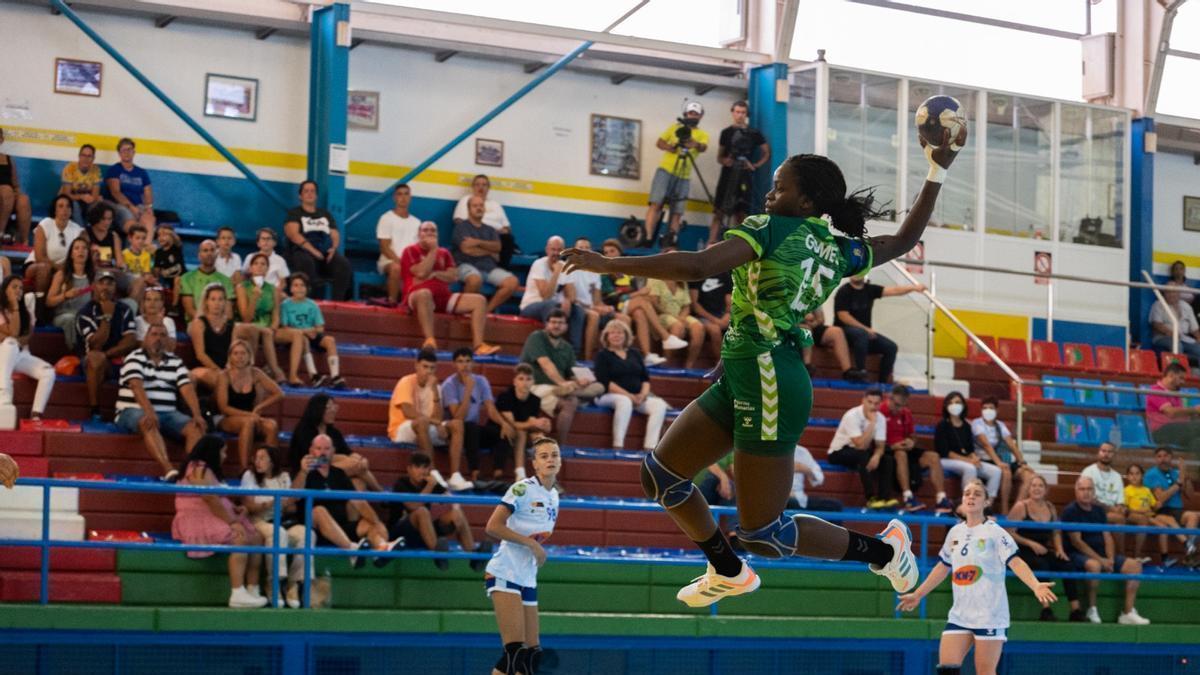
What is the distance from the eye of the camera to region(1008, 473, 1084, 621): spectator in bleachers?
1421cm

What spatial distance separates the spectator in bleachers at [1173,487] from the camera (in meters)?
15.7

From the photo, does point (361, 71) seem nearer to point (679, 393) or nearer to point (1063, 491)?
point (679, 393)

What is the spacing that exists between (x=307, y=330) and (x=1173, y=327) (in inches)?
453

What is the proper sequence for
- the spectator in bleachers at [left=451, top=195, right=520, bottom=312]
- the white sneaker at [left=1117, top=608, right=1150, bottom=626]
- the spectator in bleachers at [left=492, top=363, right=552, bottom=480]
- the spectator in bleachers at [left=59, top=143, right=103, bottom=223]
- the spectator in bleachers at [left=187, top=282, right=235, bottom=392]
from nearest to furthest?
the spectator in bleachers at [left=187, top=282, right=235, bottom=392]
the spectator in bleachers at [left=492, top=363, right=552, bottom=480]
the white sneaker at [left=1117, top=608, right=1150, bottom=626]
the spectator in bleachers at [left=59, top=143, right=103, bottom=223]
the spectator in bleachers at [left=451, top=195, right=520, bottom=312]

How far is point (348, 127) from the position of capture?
18828mm

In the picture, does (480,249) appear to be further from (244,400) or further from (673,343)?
(244,400)

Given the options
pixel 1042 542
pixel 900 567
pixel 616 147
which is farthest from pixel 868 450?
pixel 900 567

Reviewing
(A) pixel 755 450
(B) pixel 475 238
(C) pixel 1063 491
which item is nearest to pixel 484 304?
(B) pixel 475 238

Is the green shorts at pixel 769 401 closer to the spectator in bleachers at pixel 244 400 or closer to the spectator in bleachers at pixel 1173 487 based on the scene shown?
the spectator in bleachers at pixel 244 400

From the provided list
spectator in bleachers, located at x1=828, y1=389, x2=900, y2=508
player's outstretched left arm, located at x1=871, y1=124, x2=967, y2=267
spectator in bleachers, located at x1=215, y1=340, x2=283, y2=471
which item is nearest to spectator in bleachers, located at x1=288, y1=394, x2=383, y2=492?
spectator in bleachers, located at x1=215, y1=340, x2=283, y2=471

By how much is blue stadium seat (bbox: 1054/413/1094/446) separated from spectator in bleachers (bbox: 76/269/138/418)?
27.9 ft

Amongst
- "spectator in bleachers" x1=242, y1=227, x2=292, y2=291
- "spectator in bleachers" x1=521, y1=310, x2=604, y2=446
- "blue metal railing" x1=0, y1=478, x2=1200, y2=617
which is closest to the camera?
"blue metal railing" x1=0, y1=478, x2=1200, y2=617

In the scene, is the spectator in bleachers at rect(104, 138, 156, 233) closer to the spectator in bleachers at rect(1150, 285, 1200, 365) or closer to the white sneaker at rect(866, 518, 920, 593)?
the white sneaker at rect(866, 518, 920, 593)

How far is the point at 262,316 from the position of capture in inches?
561
